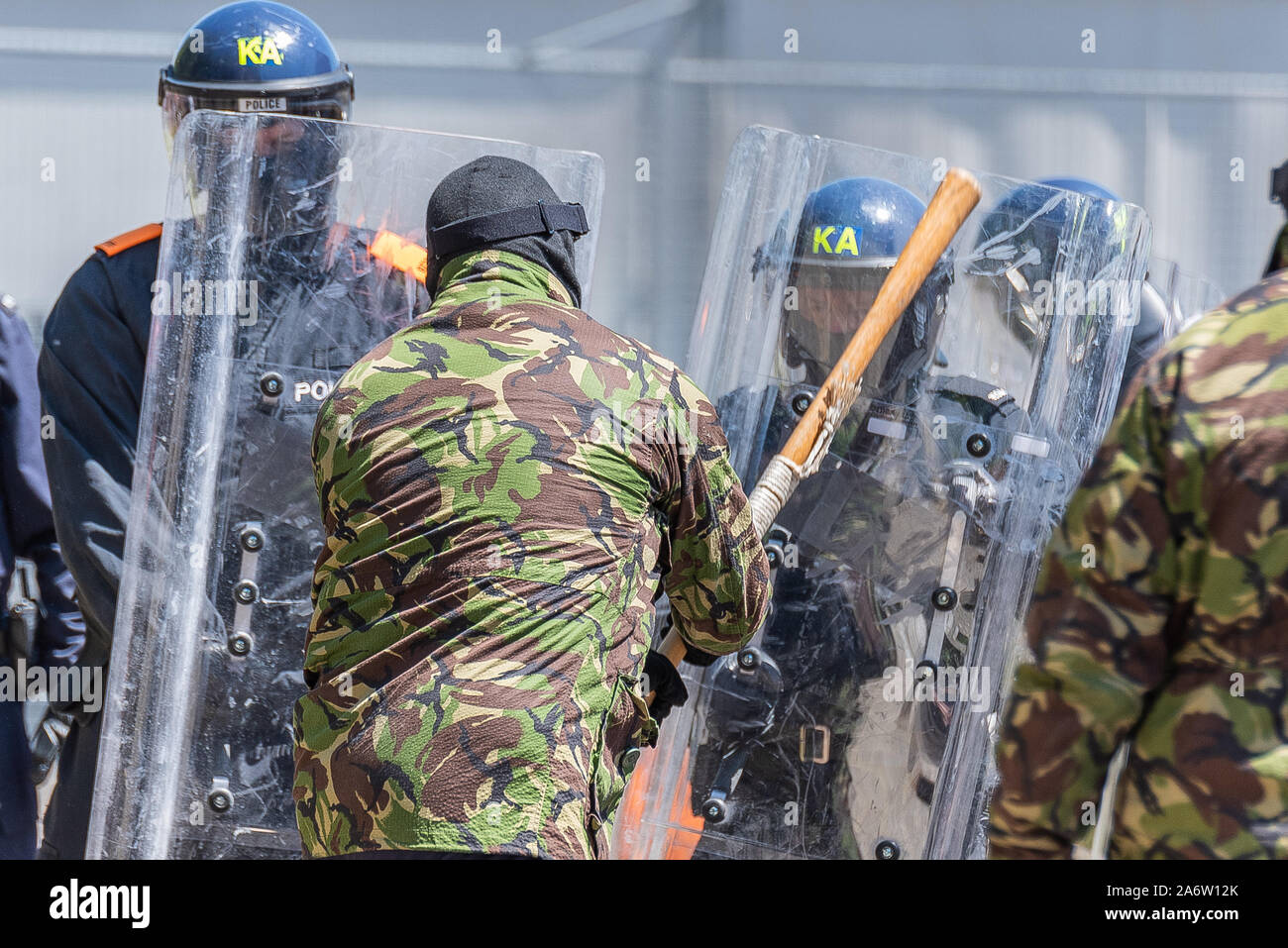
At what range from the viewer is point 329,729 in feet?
5.34

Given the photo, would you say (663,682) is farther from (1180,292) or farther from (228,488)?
(1180,292)

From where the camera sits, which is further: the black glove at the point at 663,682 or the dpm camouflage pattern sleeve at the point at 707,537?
the black glove at the point at 663,682

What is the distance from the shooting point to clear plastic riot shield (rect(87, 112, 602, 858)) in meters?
2.28

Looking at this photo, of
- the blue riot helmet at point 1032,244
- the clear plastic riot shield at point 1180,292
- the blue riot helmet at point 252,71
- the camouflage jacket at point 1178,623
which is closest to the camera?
the camouflage jacket at point 1178,623

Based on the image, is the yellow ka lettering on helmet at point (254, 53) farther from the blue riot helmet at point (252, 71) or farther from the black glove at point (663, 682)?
the black glove at point (663, 682)

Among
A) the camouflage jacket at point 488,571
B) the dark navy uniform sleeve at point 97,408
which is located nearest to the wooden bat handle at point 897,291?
the camouflage jacket at point 488,571

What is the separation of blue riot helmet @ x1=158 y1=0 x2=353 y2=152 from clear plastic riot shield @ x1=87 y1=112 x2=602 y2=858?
257 millimetres

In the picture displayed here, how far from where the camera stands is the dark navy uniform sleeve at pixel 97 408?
2.39m

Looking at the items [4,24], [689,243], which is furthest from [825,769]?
[4,24]

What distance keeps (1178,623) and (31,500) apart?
7.02ft

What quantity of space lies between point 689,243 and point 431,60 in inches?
35.3

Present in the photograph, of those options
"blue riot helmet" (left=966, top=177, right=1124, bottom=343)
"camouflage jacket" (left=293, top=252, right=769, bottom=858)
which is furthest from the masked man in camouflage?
"blue riot helmet" (left=966, top=177, right=1124, bottom=343)

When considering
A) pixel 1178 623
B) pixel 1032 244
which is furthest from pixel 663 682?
pixel 1032 244

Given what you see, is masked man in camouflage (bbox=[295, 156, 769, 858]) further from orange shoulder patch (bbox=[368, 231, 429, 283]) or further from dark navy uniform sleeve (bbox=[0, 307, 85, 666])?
dark navy uniform sleeve (bbox=[0, 307, 85, 666])
